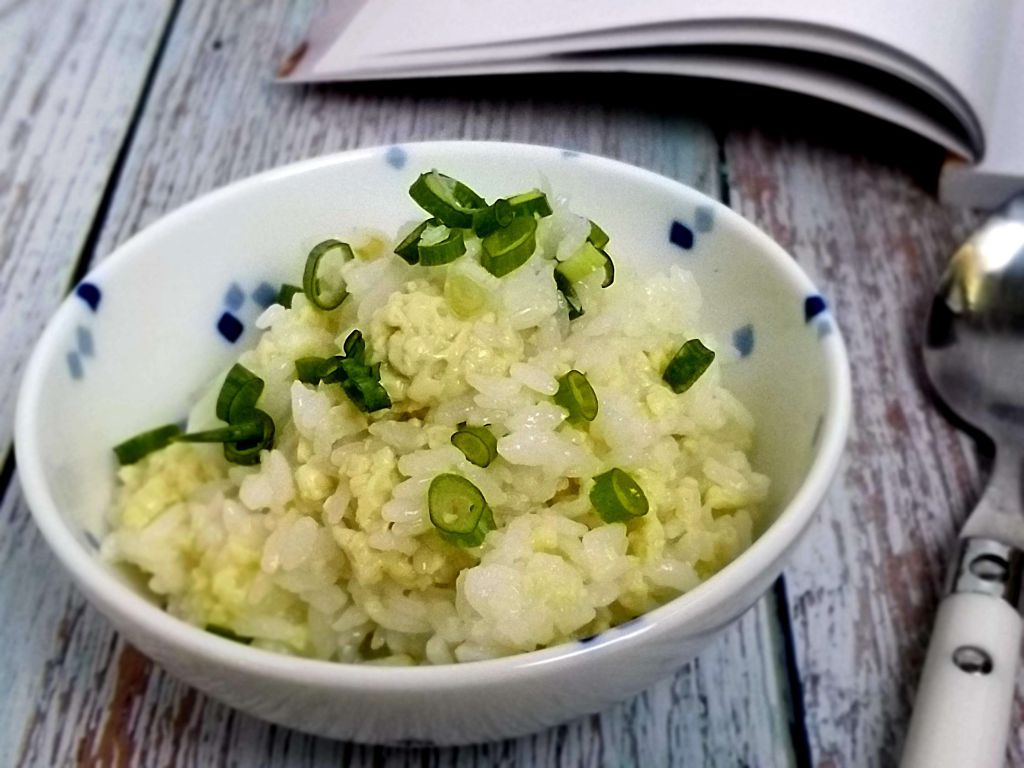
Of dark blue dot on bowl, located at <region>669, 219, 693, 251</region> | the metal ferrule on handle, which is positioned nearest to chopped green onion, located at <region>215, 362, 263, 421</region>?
dark blue dot on bowl, located at <region>669, 219, 693, 251</region>

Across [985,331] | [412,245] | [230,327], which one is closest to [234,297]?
[230,327]

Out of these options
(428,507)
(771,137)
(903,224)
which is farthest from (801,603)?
(771,137)

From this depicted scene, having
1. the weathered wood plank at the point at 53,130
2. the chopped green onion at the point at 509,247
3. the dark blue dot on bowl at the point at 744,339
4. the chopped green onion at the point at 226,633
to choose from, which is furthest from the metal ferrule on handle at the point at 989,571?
the weathered wood plank at the point at 53,130

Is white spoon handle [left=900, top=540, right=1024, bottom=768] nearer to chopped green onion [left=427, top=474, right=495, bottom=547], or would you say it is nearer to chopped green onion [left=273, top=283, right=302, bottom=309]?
chopped green onion [left=427, top=474, right=495, bottom=547]

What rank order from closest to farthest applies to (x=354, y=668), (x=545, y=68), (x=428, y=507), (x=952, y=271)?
(x=354, y=668) → (x=428, y=507) → (x=952, y=271) → (x=545, y=68)

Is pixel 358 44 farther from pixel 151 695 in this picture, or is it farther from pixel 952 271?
pixel 151 695

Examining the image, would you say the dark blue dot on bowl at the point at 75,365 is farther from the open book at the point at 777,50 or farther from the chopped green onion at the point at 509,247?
the open book at the point at 777,50

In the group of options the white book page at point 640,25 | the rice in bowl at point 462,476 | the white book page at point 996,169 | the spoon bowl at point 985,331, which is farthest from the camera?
the white book page at point 996,169

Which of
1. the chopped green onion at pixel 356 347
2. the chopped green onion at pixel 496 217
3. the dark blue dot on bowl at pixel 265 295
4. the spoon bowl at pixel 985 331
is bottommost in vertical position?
the spoon bowl at pixel 985 331
